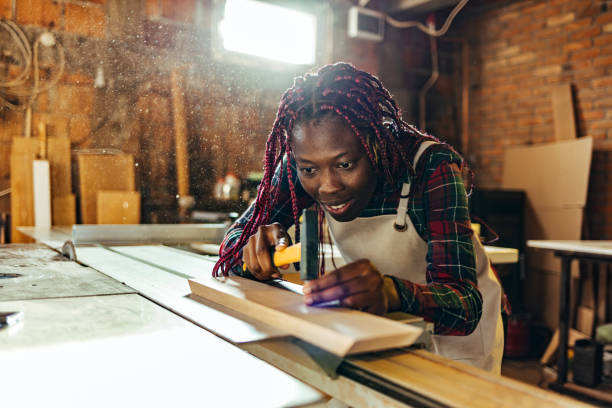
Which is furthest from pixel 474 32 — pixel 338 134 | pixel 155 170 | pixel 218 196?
pixel 338 134

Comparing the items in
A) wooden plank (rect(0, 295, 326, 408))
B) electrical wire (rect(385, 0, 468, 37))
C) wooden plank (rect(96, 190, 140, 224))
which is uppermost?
electrical wire (rect(385, 0, 468, 37))

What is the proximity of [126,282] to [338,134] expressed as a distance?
598 mm

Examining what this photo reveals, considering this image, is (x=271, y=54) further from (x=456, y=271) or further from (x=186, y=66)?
(x=456, y=271)

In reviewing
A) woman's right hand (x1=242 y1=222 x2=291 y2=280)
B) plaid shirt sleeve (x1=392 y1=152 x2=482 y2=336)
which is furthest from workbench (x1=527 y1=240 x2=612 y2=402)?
woman's right hand (x1=242 y1=222 x2=291 y2=280)

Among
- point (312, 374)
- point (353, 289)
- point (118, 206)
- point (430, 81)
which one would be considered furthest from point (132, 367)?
point (430, 81)

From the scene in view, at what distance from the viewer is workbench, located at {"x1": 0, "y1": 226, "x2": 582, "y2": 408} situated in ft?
1.79

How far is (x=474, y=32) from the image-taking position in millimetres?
5164

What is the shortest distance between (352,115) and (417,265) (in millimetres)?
413

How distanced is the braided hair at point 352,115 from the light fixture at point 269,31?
237 cm

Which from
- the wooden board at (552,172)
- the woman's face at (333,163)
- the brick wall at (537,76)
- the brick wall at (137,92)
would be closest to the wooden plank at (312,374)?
the woman's face at (333,163)

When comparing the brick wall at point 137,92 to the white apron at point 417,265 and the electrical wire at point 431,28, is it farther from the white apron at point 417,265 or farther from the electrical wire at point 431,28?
the electrical wire at point 431,28

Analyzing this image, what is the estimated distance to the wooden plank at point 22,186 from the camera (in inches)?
104

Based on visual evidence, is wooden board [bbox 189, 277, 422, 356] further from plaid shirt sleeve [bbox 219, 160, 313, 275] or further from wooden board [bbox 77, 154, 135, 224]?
wooden board [bbox 77, 154, 135, 224]

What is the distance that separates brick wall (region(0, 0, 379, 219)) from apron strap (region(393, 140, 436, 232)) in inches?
44.1
